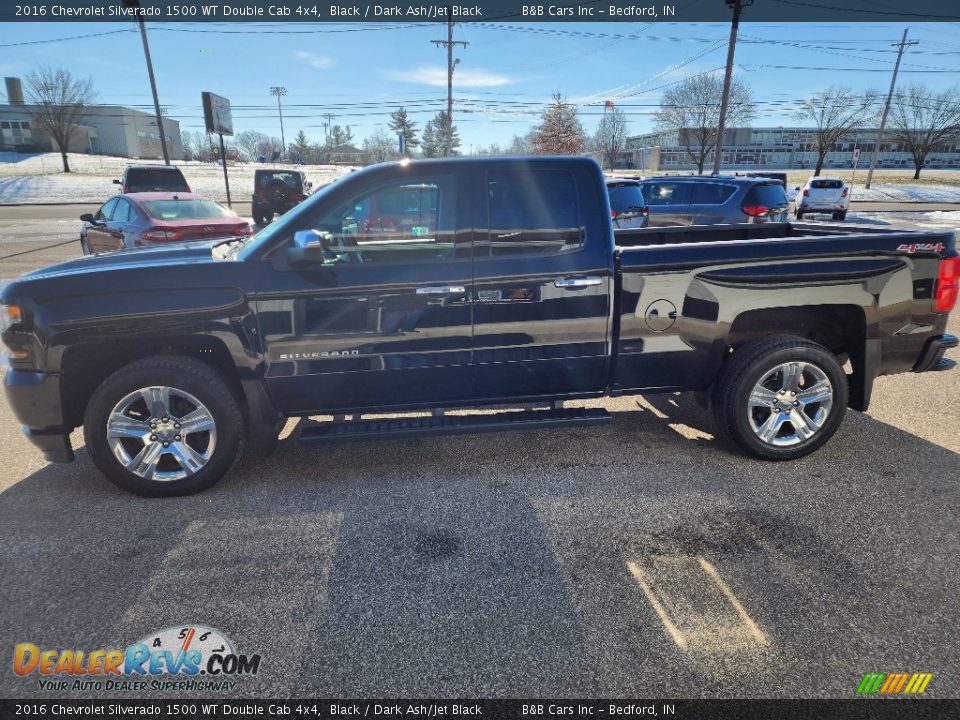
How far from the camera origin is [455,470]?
384 centimetres

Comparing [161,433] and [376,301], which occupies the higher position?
[376,301]

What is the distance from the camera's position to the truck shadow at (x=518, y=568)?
2219mm

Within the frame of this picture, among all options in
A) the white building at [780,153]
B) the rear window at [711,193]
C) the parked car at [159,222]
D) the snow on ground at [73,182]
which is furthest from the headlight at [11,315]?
the white building at [780,153]

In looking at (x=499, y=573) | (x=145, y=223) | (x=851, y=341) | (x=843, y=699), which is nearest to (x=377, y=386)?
(x=499, y=573)

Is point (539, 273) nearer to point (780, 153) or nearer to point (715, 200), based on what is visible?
point (715, 200)

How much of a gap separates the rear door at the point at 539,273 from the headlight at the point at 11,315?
8.65 ft

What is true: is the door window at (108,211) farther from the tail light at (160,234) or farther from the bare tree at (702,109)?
the bare tree at (702,109)

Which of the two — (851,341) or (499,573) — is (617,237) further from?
(499,573)

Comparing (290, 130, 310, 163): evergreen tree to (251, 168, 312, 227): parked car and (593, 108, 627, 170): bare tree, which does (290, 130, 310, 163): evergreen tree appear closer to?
(593, 108, 627, 170): bare tree

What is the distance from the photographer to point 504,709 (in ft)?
6.64

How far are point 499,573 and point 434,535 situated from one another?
1.60 feet

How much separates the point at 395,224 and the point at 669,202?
11.3 meters

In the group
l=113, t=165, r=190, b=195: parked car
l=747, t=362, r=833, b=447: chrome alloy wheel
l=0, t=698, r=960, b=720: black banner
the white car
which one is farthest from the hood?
the white car

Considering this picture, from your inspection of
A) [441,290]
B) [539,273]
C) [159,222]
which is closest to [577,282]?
[539,273]
